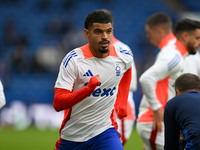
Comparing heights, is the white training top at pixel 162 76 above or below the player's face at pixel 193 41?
below

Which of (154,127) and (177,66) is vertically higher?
(177,66)

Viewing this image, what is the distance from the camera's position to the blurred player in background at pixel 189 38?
21.7ft

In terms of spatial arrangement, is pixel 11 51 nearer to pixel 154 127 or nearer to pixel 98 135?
pixel 154 127

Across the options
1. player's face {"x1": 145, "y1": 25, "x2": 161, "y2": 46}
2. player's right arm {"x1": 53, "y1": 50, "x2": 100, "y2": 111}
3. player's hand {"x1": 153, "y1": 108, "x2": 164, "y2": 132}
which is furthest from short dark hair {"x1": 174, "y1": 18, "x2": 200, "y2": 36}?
player's right arm {"x1": 53, "y1": 50, "x2": 100, "y2": 111}

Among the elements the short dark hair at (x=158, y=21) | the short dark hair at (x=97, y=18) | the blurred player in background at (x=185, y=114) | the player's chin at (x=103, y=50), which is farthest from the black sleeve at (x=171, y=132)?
the short dark hair at (x=158, y=21)

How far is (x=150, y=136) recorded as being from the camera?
670 centimetres

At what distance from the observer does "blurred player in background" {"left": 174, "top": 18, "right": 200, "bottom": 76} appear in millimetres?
6609

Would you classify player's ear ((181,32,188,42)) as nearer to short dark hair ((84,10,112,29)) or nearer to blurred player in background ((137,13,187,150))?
blurred player in background ((137,13,187,150))

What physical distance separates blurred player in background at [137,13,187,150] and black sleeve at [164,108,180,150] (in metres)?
1.81

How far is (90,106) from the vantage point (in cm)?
484

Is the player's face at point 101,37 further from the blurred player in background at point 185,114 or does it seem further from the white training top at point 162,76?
the white training top at point 162,76

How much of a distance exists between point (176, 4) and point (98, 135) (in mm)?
19444

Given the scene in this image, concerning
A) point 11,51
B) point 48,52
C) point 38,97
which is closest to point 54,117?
point 38,97

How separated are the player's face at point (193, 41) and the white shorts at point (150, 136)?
137 centimetres
